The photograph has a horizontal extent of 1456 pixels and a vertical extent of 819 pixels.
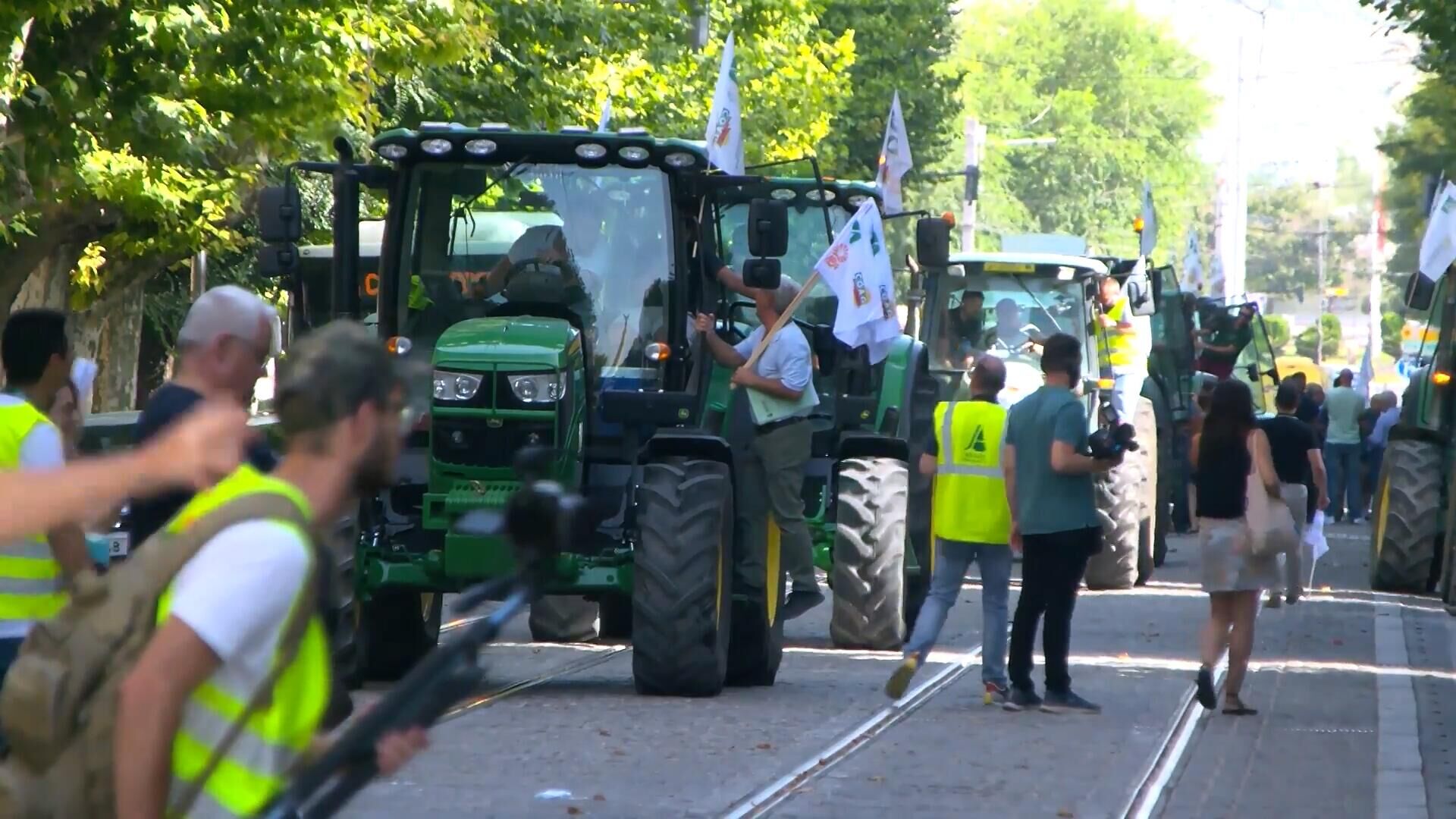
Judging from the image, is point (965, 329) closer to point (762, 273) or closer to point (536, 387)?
point (762, 273)

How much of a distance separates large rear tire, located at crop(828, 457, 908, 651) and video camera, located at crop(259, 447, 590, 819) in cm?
1100

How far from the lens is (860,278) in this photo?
14.3m

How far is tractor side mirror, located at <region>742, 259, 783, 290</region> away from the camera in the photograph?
1253 cm

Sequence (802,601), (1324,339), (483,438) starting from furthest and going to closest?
1. (1324,339)
2. (802,601)
3. (483,438)

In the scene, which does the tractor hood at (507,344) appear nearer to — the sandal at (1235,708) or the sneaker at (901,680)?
the sneaker at (901,680)

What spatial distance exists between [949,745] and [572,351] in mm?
2865

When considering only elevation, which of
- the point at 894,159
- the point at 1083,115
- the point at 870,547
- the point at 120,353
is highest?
the point at 1083,115

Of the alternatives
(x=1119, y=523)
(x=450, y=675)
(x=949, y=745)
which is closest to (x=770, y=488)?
(x=949, y=745)

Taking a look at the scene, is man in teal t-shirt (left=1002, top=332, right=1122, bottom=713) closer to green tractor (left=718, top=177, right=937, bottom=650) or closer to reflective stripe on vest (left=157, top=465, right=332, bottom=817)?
green tractor (left=718, top=177, right=937, bottom=650)

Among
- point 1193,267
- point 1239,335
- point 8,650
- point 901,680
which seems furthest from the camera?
point 1193,267

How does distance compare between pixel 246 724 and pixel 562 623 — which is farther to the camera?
pixel 562 623

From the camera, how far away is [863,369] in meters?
15.7

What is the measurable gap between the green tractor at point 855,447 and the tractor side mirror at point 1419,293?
674cm

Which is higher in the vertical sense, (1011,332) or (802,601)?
(1011,332)
